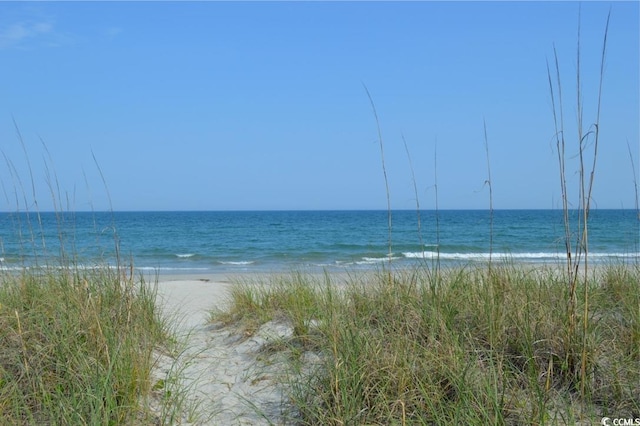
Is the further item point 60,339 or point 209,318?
point 209,318

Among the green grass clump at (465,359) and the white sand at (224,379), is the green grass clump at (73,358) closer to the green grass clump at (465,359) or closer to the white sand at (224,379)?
the white sand at (224,379)

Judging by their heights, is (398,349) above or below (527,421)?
above

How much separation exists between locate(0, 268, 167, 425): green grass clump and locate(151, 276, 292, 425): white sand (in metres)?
0.24

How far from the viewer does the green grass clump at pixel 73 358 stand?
278cm

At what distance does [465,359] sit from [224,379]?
154 centimetres

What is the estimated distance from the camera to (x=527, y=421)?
258cm

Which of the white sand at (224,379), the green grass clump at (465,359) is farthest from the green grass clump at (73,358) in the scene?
the green grass clump at (465,359)

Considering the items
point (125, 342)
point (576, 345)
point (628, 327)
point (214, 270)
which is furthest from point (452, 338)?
point (214, 270)

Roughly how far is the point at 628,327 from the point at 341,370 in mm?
1897

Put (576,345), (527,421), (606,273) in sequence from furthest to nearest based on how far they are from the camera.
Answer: (606,273) < (576,345) < (527,421)

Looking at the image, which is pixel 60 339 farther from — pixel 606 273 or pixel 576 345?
pixel 606 273

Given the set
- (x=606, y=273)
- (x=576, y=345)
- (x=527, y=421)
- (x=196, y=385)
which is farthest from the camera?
(x=606, y=273)

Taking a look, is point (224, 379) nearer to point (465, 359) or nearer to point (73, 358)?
point (73, 358)

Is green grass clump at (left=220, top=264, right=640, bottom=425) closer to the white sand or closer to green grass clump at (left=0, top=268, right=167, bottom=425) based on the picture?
the white sand
